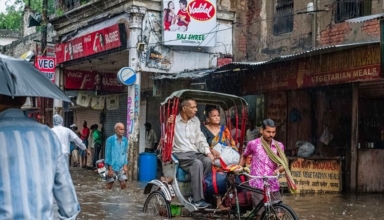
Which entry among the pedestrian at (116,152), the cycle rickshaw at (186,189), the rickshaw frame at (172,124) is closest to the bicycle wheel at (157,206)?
the cycle rickshaw at (186,189)

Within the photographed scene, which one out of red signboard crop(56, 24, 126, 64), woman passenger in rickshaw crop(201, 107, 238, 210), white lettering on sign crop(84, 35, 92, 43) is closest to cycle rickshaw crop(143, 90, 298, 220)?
woman passenger in rickshaw crop(201, 107, 238, 210)

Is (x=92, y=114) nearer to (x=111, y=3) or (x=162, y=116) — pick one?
(x=111, y=3)

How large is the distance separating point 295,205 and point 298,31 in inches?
242

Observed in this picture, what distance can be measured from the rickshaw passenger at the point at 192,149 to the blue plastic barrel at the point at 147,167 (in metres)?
7.18

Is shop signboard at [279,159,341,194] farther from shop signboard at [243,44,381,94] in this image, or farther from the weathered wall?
the weathered wall

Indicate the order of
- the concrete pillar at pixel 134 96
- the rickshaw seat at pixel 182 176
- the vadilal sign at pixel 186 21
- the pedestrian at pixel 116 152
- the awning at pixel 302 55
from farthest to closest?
the vadilal sign at pixel 186 21 < the concrete pillar at pixel 134 96 < the pedestrian at pixel 116 152 < the awning at pixel 302 55 < the rickshaw seat at pixel 182 176

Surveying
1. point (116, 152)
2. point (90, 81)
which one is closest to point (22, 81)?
point (116, 152)

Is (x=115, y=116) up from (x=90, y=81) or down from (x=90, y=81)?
down

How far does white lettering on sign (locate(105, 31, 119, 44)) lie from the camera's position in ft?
55.1

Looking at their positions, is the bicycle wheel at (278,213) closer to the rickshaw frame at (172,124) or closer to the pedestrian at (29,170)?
the rickshaw frame at (172,124)

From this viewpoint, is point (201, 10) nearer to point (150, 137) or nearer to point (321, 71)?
point (150, 137)

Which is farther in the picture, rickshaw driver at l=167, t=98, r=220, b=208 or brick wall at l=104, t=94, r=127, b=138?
brick wall at l=104, t=94, r=127, b=138

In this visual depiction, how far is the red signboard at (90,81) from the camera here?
21484 mm

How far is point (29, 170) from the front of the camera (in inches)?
110
